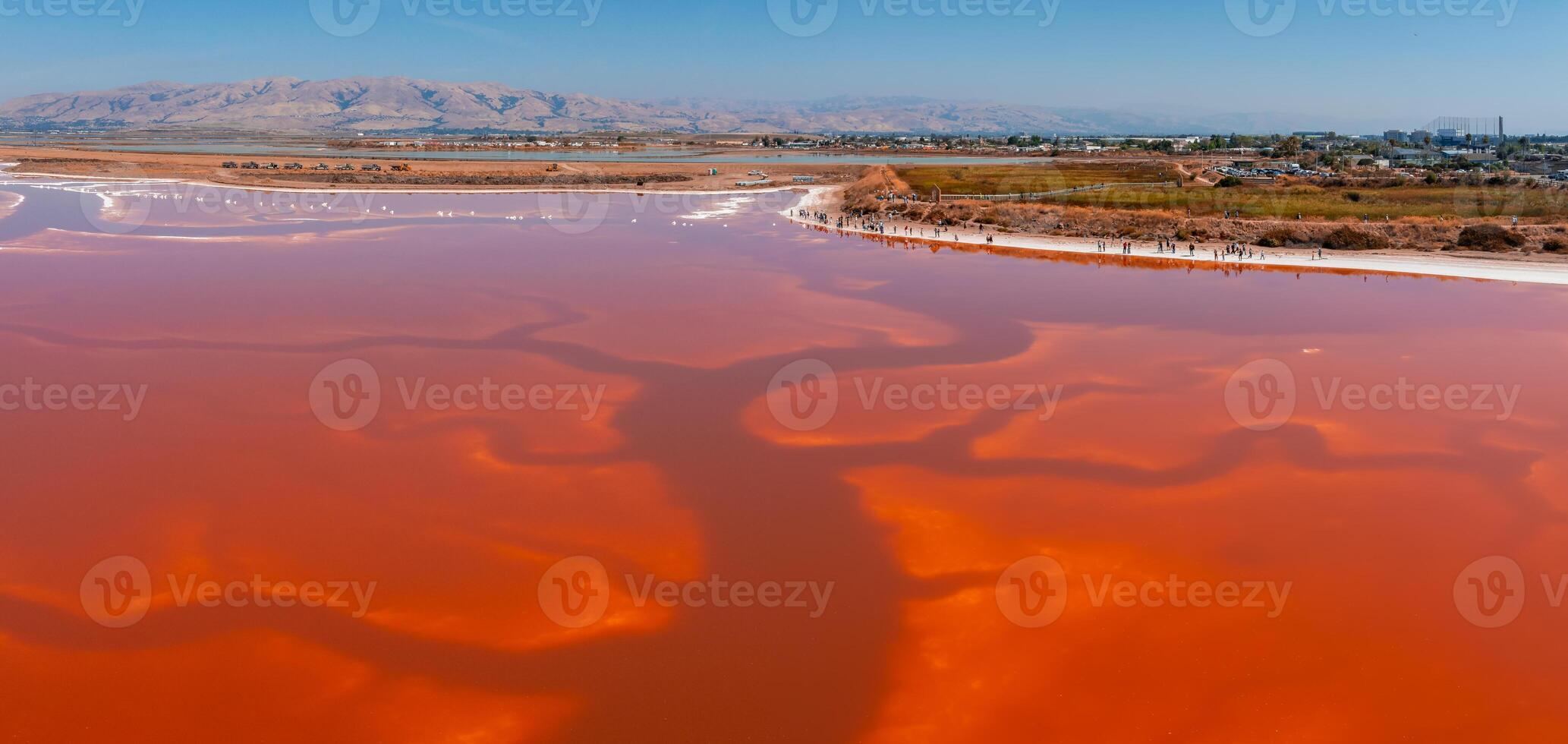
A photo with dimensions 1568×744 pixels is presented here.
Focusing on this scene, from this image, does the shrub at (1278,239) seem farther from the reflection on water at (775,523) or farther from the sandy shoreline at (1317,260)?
the reflection on water at (775,523)

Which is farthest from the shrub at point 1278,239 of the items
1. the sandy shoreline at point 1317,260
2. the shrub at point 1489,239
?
the shrub at point 1489,239

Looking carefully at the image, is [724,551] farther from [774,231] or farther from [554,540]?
[774,231]

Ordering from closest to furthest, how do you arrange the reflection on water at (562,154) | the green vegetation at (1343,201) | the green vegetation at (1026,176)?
the green vegetation at (1343,201) < the green vegetation at (1026,176) < the reflection on water at (562,154)

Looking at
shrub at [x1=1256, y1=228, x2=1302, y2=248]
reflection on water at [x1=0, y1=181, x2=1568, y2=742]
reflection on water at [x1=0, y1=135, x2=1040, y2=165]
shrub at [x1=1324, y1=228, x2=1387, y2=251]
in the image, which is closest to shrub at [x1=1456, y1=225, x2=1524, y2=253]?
shrub at [x1=1324, y1=228, x2=1387, y2=251]

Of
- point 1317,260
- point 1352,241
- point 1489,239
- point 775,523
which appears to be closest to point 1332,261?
point 1317,260

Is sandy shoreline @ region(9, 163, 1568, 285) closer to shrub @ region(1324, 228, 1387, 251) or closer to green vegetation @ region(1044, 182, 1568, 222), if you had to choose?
shrub @ region(1324, 228, 1387, 251)

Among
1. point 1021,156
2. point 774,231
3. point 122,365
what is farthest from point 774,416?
point 1021,156

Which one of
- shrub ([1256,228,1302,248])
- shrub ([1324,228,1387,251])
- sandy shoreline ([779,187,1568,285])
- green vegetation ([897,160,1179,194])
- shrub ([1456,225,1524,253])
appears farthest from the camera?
green vegetation ([897,160,1179,194])
